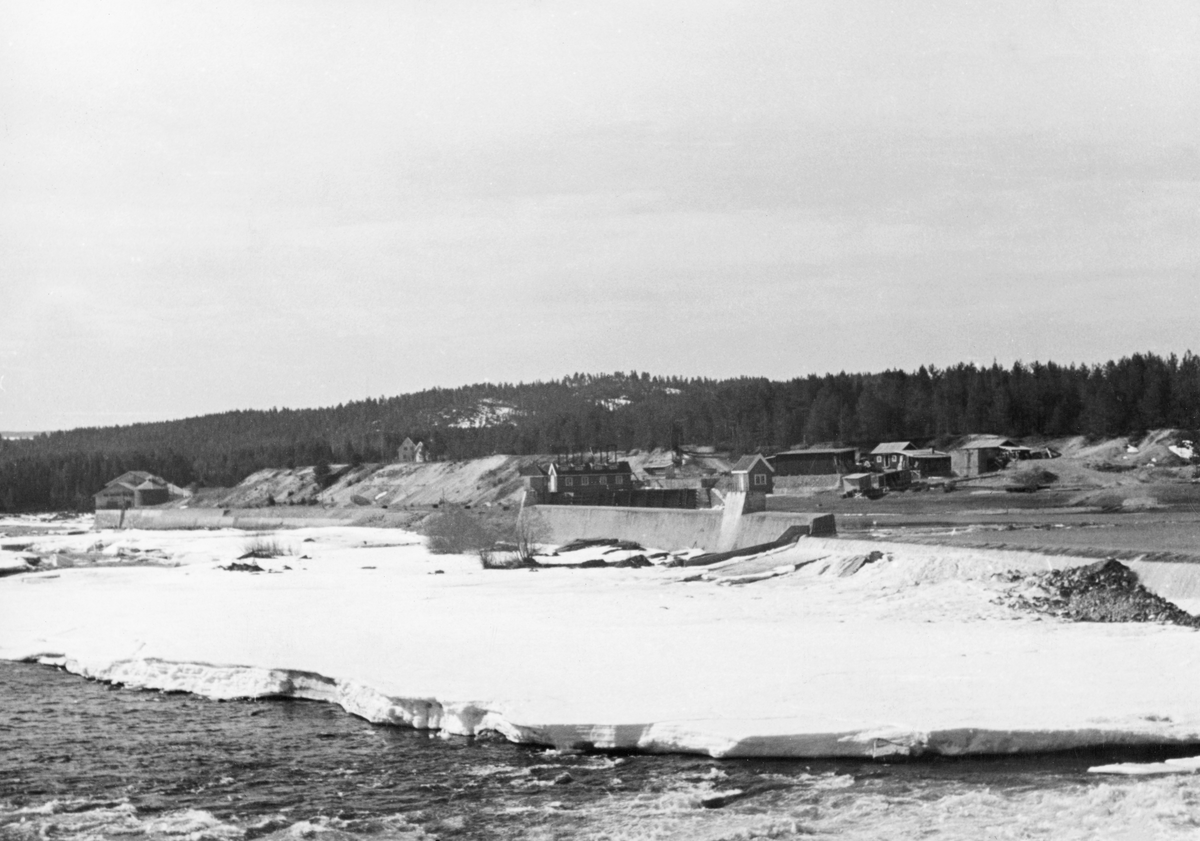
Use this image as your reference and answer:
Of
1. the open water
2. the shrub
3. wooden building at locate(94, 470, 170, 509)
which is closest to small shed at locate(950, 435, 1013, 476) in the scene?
the shrub

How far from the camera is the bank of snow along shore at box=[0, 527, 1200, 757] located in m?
17.2

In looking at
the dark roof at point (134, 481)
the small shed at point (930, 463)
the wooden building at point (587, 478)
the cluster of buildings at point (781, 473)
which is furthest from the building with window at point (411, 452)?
the wooden building at point (587, 478)

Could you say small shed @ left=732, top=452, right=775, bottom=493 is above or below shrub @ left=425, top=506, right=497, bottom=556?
above

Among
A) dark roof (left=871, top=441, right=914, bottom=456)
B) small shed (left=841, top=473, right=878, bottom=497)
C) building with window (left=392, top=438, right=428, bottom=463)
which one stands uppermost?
building with window (left=392, top=438, right=428, bottom=463)

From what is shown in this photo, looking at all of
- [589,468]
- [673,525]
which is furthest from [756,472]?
[673,525]

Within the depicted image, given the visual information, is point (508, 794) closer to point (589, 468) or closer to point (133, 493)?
point (589, 468)

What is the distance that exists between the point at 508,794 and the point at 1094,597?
15546 mm

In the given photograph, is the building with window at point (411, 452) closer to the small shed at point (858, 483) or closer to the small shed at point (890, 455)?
the small shed at point (890, 455)

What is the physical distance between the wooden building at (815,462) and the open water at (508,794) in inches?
3703

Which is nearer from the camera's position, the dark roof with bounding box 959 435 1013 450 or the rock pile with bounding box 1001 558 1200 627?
the rock pile with bounding box 1001 558 1200 627

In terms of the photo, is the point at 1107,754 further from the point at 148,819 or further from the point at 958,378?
the point at 958,378

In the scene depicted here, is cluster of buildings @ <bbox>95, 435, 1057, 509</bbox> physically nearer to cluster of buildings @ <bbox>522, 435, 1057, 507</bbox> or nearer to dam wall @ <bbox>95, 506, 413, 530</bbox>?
cluster of buildings @ <bbox>522, 435, 1057, 507</bbox>

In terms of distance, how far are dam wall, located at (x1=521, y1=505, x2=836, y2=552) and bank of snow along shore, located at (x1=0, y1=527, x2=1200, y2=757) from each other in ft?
13.9

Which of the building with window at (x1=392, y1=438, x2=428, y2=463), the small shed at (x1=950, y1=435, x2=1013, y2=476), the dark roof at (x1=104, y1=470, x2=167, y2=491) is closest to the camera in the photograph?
the small shed at (x1=950, y1=435, x2=1013, y2=476)
